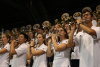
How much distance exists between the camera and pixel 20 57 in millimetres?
2904

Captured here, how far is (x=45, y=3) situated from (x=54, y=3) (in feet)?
2.26

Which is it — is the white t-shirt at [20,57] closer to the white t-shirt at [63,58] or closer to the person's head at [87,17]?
the white t-shirt at [63,58]

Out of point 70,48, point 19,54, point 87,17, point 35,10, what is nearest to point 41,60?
point 19,54

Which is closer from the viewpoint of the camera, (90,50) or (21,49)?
(90,50)

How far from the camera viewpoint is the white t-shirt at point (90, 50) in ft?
5.87

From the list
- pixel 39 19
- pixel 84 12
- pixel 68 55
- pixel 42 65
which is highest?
pixel 39 19

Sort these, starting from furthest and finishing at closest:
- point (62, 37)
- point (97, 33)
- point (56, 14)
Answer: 1. point (56, 14)
2. point (62, 37)
3. point (97, 33)

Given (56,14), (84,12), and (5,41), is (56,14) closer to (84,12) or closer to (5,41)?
(5,41)

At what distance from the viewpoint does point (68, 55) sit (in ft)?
7.03

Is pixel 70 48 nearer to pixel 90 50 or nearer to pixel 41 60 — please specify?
pixel 90 50

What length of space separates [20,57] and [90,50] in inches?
72.8

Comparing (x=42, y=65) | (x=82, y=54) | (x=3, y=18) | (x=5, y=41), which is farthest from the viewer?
(x=3, y=18)

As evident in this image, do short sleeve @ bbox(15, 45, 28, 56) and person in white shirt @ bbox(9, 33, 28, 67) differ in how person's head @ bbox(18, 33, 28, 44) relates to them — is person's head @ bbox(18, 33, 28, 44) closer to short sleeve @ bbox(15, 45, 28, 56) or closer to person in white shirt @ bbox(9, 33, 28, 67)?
person in white shirt @ bbox(9, 33, 28, 67)

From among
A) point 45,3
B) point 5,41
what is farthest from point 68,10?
point 5,41
